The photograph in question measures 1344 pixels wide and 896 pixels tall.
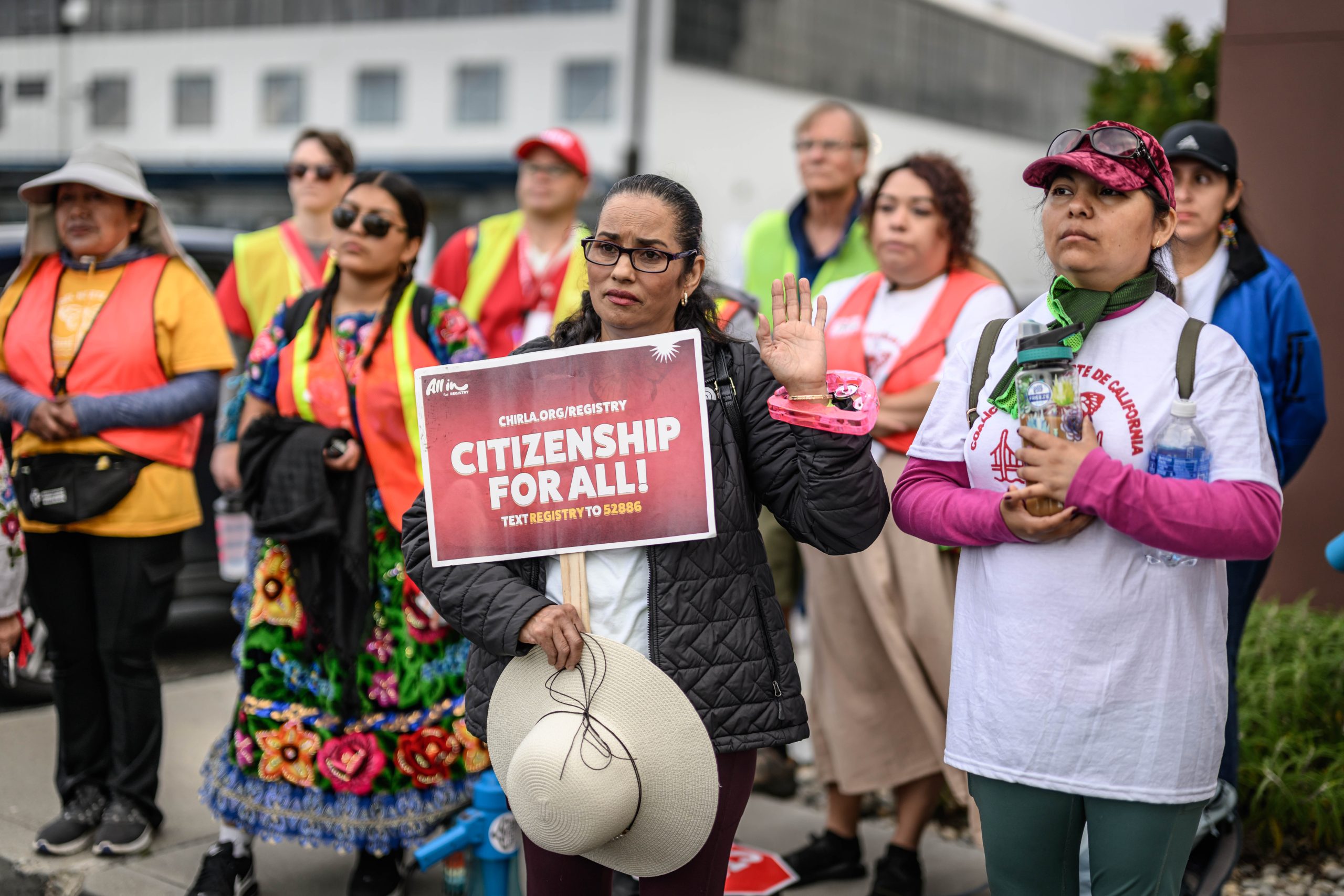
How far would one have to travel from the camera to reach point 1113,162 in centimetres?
232

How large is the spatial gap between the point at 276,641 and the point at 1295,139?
4519mm

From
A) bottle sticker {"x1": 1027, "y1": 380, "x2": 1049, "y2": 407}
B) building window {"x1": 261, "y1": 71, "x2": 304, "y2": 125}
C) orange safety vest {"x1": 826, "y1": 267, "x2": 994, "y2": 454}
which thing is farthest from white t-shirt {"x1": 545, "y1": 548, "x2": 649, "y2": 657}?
building window {"x1": 261, "y1": 71, "x2": 304, "y2": 125}

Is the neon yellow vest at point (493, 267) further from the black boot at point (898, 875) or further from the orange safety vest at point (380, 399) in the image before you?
the black boot at point (898, 875)

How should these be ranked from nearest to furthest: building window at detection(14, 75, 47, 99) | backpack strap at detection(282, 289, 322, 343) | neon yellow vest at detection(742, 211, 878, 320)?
backpack strap at detection(282, 289, 322, 343), neon yellow vest at detection(742, 211, 878, 320), building window at detection(14, 75, 47, 99)

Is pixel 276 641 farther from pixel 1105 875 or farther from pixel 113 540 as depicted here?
pixel 1105 875

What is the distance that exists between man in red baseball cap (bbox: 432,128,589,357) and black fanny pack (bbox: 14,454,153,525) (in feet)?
4.90

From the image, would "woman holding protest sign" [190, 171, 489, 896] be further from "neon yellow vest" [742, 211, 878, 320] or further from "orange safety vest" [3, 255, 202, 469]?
"neon yellow vest" [742, 211, 878, 320]

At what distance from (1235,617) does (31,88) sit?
43.3 meters

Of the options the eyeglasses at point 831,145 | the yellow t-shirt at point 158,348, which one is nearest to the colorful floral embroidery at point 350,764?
the yellow t-shirt at point 158,348

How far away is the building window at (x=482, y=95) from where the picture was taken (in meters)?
37.5

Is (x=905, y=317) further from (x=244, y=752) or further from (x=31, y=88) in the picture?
(x=31, y=88)

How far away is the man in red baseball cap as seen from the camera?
4.90 m

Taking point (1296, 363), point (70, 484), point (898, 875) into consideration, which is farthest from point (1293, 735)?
point (70, 484)

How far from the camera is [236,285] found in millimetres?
4969
